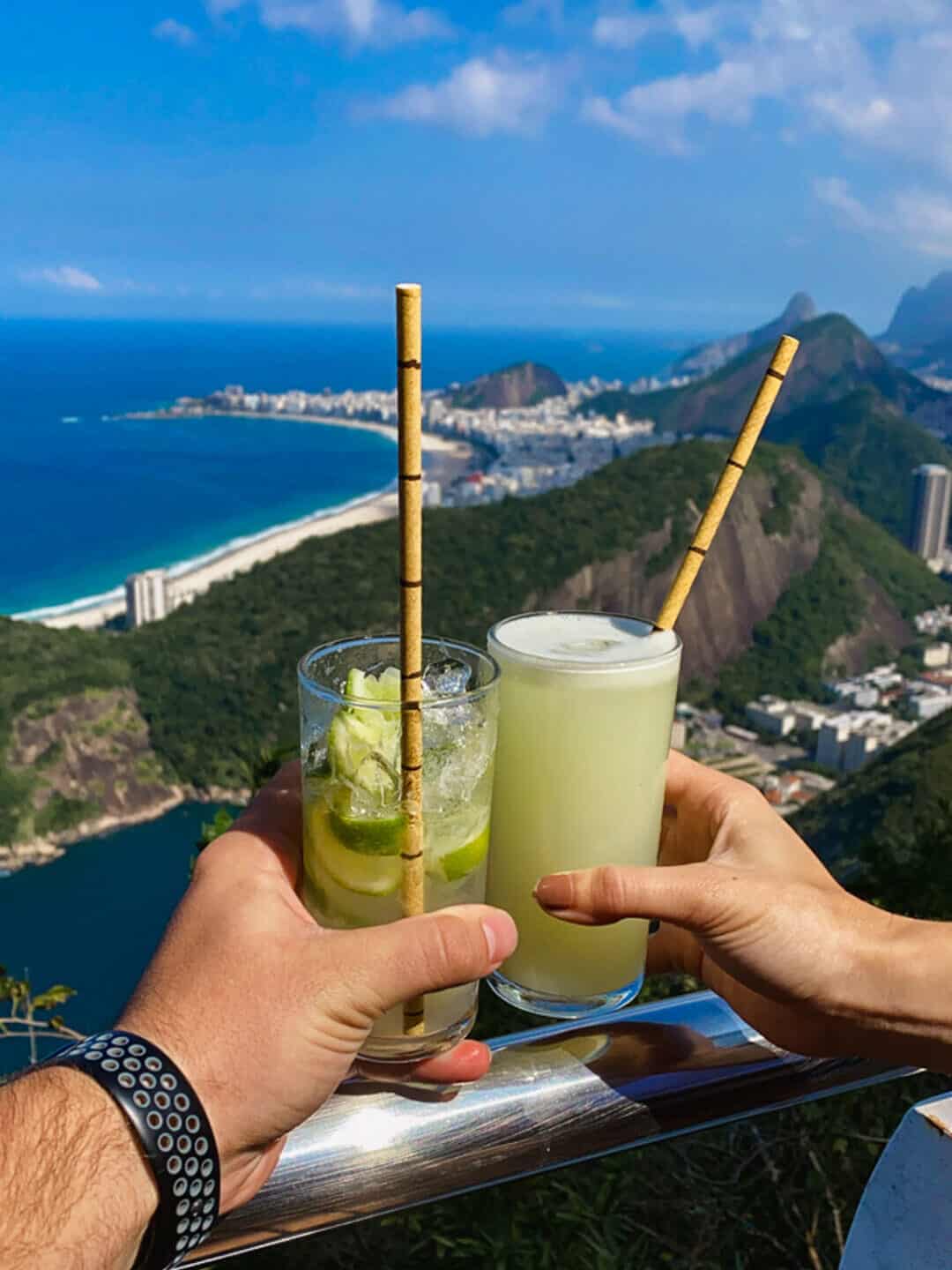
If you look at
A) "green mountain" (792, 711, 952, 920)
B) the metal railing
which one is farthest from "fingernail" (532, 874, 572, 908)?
"green mountain" (792, 711, 952, 920)

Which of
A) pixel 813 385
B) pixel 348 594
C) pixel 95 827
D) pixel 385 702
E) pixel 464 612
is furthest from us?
pixel 813 385

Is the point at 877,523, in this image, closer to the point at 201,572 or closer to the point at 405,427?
the point at 201,572

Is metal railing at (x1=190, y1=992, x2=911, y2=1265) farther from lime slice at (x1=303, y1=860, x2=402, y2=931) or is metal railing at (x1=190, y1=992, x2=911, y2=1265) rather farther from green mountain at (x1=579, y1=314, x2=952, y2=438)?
green mountain at (x1=579, y1=314, x2=952, y2=438)

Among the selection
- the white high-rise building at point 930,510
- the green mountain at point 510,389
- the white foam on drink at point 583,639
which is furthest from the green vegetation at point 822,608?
the green mountain at point 510,389

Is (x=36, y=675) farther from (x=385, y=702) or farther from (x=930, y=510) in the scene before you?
(x=930, y=510)

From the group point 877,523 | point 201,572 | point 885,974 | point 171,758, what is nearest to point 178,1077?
point 885,974

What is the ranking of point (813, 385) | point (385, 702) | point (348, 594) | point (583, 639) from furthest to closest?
1. point (813, 385)
2. point (348, 594)
3. point (583, 639)
4. point (385, 702)

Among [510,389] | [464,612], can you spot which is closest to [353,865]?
[464,612]
